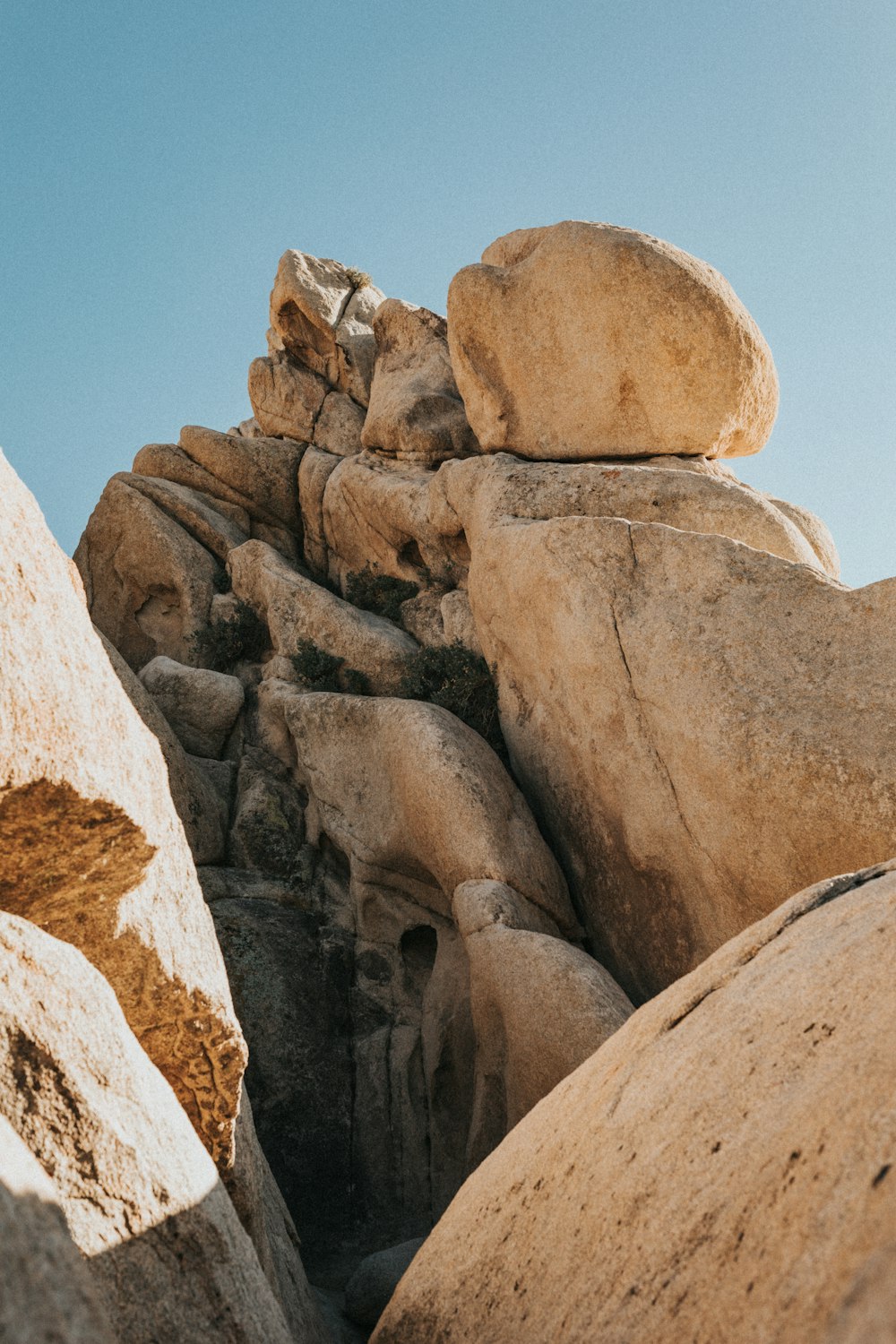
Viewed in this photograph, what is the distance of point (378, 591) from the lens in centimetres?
1872

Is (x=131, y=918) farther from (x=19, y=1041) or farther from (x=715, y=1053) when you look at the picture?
(x=715, y=1053)

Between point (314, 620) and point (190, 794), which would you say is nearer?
point (190, 794)

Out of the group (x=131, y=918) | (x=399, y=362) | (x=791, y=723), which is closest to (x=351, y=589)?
(x=399, y=362)

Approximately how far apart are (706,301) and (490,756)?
6.92 meters

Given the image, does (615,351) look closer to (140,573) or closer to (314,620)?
(314,620)

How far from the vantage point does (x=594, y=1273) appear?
4320 mm

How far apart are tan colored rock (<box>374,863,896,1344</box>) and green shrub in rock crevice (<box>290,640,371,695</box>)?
34.2ft

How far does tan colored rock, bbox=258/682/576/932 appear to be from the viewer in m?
12.0

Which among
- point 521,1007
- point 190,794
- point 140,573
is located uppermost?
point 140,573

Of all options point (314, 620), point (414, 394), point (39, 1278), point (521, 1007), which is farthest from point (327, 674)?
point (39, 1278)

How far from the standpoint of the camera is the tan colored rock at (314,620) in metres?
16.4

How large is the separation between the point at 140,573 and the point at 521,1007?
12.1 metres

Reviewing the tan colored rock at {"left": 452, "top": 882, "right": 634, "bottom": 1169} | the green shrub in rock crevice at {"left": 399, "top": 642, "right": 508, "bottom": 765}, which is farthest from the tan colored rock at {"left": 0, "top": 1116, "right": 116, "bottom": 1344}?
the green shrub in rock crevice at {"left": 399, "top": 642, "right": 508, "bottom": 765}

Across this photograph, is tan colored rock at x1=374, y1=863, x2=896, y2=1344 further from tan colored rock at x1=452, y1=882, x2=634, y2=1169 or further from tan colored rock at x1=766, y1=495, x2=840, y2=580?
tan colored rock at x1=766, y1=495, x2=840, y2=580
